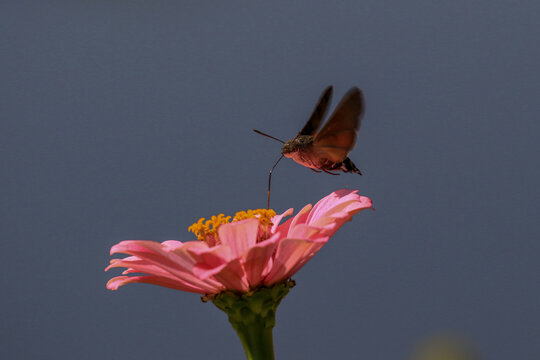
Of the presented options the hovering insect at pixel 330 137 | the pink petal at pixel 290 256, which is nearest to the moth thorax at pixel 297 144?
the hovering insect at pixel 330 137

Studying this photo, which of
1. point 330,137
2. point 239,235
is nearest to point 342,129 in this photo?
point 330,137

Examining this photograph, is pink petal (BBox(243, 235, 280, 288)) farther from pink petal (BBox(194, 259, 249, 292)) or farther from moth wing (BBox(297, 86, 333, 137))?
moth wing (BBox(297, 86, 333, 137))

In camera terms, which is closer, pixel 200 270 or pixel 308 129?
pixel 200 270

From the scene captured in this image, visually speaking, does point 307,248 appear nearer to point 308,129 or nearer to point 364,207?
point 364,207

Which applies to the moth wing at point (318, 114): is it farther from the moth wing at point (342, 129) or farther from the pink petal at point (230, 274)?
the pink petal at point (230, 274)

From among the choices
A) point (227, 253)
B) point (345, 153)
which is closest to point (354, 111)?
point (345, 153)

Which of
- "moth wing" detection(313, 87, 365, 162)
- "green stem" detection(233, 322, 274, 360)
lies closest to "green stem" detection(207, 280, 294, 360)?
"green stem" detection(233, 322, 274, 360)

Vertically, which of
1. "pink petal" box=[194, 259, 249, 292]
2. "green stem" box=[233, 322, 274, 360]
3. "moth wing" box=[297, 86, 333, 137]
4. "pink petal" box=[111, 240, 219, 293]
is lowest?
"green stem" box=[233, 322, 274, 360]
